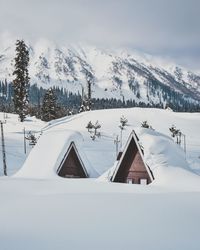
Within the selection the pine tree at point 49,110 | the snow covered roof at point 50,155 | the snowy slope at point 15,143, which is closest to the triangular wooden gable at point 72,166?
the snow covered roof at point 50,155

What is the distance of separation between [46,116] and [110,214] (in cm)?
8802

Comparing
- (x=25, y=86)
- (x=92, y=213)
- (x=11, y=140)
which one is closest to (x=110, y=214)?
(x=92, y=213)

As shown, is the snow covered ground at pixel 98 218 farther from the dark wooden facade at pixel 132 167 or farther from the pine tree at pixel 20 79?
the pine tree at pixel 20 79

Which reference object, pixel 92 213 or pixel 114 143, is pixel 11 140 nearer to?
pixel 114 143

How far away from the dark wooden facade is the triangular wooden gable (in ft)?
20.1

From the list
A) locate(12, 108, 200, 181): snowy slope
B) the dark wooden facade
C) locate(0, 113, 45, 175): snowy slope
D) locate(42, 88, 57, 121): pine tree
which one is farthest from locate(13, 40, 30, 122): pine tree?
the dark wooden facade

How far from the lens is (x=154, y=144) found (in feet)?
76.9

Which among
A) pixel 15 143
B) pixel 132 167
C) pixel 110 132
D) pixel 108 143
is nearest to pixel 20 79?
pixel 15 143

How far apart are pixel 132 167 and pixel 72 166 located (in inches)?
292

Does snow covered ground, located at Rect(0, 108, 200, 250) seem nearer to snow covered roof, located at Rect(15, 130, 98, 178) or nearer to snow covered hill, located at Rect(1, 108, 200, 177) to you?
snow covered hill, located at Rect(1, 108, 200, 177)

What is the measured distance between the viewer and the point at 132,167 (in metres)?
25.3

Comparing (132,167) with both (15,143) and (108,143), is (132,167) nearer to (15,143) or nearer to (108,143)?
(15,143)

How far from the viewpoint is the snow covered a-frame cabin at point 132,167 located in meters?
24.8

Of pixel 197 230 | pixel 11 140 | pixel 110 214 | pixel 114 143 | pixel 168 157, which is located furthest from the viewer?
pixel 114 143
